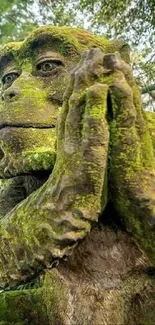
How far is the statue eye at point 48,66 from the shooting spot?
64.7 inches

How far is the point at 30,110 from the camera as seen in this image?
156 cm

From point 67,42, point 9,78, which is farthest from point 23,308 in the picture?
point 67,42

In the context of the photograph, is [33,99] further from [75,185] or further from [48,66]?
[75,185]

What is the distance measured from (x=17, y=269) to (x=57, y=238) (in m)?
0.23

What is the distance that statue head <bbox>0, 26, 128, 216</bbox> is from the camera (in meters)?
1.54

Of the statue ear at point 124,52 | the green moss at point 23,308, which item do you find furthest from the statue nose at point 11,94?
the green moss at point 23,308

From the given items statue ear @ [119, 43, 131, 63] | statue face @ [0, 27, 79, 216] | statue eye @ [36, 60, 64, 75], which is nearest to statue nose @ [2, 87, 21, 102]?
statue face @ [0, 27, 79, 216]

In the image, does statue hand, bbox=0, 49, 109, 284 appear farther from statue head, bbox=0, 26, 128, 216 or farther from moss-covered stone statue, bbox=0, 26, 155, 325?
statue head, bbox=0, 26, 128, 216

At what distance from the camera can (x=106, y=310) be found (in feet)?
4.47

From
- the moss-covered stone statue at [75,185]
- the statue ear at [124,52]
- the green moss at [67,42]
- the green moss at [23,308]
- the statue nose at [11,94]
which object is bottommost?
the green moss at [23,308]

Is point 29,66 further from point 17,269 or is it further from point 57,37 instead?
point 17,269

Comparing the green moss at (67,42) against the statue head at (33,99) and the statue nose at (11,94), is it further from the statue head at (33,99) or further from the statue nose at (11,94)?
the statue nose at (11,94)

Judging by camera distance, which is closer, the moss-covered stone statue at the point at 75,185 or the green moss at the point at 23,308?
the moss-covered stone statue at the point at 75,185

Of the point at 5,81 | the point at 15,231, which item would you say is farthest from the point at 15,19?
the point at 15,231
